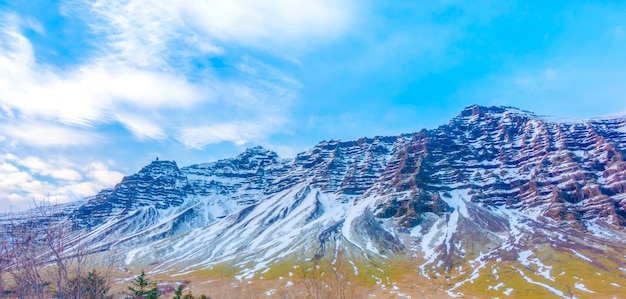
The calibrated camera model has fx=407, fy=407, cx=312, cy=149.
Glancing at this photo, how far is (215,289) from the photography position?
18800cm

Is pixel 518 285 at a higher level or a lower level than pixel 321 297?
lower

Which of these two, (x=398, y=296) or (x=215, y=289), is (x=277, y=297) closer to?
(x=215, y=289)

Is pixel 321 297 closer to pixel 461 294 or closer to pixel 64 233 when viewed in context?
pixel 64 233

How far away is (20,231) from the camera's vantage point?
1188 inches

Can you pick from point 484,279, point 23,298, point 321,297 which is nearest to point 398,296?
point 484,279

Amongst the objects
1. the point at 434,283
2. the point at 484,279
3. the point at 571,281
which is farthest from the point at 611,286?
the point at 434,283

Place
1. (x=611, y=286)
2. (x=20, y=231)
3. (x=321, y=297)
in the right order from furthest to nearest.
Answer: (x=611, y=286) < (x=321, y=297) < (x=20, y=231)

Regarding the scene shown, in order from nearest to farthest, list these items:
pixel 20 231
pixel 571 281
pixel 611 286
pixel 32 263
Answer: pixel 32 263
pixel 20 231
pixel 611 286
pixel 571 281

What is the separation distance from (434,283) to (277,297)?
239ft

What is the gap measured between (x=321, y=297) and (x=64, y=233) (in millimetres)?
21893

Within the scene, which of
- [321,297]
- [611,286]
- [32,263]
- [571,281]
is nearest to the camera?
[32,263]

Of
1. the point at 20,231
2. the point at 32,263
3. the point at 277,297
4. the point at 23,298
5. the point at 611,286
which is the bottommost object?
the point at 611,286

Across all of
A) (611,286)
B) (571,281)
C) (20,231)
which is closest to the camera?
(20,231)

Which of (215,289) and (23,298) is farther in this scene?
(215,289)
